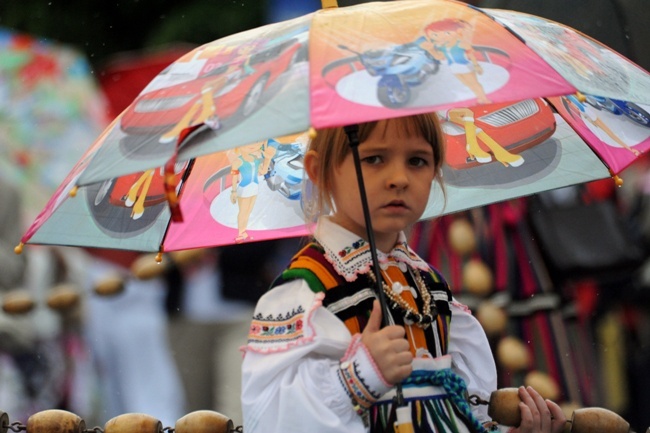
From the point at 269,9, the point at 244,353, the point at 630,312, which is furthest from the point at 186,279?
the point at 244,353

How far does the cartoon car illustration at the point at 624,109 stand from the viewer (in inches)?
95.6

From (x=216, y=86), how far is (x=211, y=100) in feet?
0.15

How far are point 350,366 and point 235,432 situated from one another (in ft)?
2.14

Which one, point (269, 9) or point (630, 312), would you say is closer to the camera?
point (630, 312)

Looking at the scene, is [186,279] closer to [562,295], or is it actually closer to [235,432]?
[562,295]

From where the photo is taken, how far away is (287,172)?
2643 mm

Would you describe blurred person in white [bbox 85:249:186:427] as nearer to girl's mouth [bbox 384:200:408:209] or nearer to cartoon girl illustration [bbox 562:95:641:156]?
cartoon girl illustration [bbox 562:95:641:156]

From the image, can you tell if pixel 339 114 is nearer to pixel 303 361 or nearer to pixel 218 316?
pixel 303 361

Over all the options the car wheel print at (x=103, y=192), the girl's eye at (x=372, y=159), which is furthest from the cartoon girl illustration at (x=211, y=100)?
the car wheel print at (x=103, y=192)

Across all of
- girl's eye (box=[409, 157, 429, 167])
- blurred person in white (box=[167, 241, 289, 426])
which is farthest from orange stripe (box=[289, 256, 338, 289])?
blurred person in white (box=[167, 241, 289, 426])

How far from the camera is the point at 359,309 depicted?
84.5 inches

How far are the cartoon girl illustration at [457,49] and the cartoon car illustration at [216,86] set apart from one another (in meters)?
0.21

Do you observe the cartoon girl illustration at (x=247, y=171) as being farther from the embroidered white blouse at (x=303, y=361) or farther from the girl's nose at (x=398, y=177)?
the girl's nose at (x=398, y=177)

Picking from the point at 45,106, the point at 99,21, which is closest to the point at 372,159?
the point at 45,106
